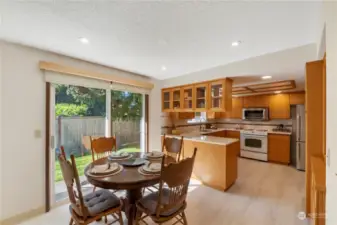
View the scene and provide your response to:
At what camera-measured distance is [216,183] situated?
3.05 m

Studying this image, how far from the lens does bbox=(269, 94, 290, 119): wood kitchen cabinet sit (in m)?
4.75

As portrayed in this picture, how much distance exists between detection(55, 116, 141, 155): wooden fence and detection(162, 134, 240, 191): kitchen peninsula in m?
1.43

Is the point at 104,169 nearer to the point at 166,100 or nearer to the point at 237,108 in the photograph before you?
the point at 166,100

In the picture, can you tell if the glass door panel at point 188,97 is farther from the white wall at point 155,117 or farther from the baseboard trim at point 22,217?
the baseboard trim at point 22,217

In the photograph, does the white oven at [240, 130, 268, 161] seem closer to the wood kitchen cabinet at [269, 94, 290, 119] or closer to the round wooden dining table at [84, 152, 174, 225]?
the wood kitchen cabinet at [269, 94, 290, 119]

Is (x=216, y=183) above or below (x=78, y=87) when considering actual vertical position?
below

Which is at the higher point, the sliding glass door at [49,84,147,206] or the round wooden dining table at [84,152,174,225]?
the sliding glass door at [49,84,147,206]

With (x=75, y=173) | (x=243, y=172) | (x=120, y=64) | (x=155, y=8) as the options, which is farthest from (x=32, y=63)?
(x=243, y=172)

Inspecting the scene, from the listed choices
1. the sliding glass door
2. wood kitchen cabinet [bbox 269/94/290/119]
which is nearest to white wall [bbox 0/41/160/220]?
the sliding glass door

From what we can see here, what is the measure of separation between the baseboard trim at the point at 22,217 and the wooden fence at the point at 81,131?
0.82m

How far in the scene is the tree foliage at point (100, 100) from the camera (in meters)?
2.75

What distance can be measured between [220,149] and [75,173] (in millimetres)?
2265

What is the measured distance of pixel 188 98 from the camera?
3.76 metres

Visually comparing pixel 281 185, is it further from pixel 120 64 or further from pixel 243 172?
pixel 120 64
